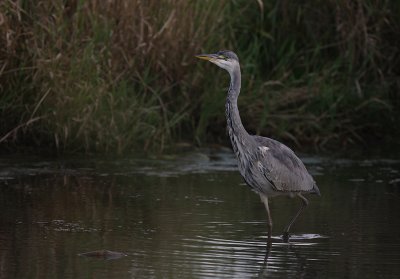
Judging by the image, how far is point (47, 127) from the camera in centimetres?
1069

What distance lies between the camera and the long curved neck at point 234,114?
8.10 meters

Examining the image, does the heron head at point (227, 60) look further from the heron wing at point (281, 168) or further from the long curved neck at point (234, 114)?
the heron wing at point (281, 168)

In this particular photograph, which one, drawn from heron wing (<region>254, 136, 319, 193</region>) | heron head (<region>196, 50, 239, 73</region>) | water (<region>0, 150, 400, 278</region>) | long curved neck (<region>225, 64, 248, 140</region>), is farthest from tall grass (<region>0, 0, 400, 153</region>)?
heron wing (<region>254, 136, 319, 193</region>)

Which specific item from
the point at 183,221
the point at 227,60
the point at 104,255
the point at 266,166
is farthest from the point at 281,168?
the point at 104,255

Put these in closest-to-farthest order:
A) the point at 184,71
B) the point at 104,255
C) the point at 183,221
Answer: the point at 104,255
the point at 183,221
the point at 184,71

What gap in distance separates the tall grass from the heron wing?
9.77ft

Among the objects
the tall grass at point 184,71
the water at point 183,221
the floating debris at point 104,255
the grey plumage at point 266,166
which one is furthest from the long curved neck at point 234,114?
the tall grass at point 184,71

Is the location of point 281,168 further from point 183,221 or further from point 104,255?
point 104,255

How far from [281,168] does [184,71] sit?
13.1ft

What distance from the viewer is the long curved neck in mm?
8102

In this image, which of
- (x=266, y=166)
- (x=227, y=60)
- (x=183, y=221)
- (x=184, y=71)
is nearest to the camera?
(x=266, y=166)

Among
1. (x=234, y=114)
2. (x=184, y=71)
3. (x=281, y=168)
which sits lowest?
(x=281, y=168)

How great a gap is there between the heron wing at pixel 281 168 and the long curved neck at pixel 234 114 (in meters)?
0.14

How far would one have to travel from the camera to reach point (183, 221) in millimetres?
8148
